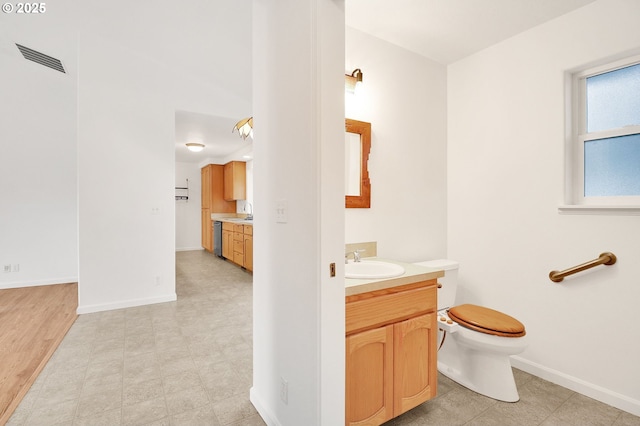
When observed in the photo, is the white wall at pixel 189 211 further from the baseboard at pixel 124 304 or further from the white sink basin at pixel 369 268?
the white sink basin at pixel 369 268

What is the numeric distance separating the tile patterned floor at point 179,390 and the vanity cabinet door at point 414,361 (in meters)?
0.17

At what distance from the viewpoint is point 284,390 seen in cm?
142

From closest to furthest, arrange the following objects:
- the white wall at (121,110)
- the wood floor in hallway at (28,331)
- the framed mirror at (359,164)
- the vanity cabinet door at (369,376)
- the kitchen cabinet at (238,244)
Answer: the vanity cabinet door at (369,376)
the wood floor in hallway at (28,331)
the framed mirror at (359,164)
the white wall at (121,110)
the kitchen cabinet at (238,244)

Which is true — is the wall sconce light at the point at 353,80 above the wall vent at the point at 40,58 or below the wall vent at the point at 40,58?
below

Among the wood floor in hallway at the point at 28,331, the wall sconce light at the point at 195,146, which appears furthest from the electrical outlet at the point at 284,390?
the wall sconce light at the point at 195,146

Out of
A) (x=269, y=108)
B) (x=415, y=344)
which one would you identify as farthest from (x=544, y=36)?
(x=415, y=344)

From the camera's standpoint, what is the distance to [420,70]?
2.45 meters

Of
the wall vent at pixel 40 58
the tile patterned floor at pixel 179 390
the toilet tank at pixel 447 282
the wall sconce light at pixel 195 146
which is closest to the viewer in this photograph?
the tile patterned floor at pixel 179 390

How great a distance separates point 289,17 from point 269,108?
41cm

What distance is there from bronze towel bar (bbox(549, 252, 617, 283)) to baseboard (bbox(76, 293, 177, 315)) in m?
3.85

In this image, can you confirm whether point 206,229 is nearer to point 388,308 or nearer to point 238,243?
point 238,243

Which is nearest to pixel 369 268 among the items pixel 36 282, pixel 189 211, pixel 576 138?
pixel 576 138

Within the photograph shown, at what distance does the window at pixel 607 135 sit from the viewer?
1817mm

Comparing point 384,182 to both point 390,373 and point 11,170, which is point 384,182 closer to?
point 390,373
